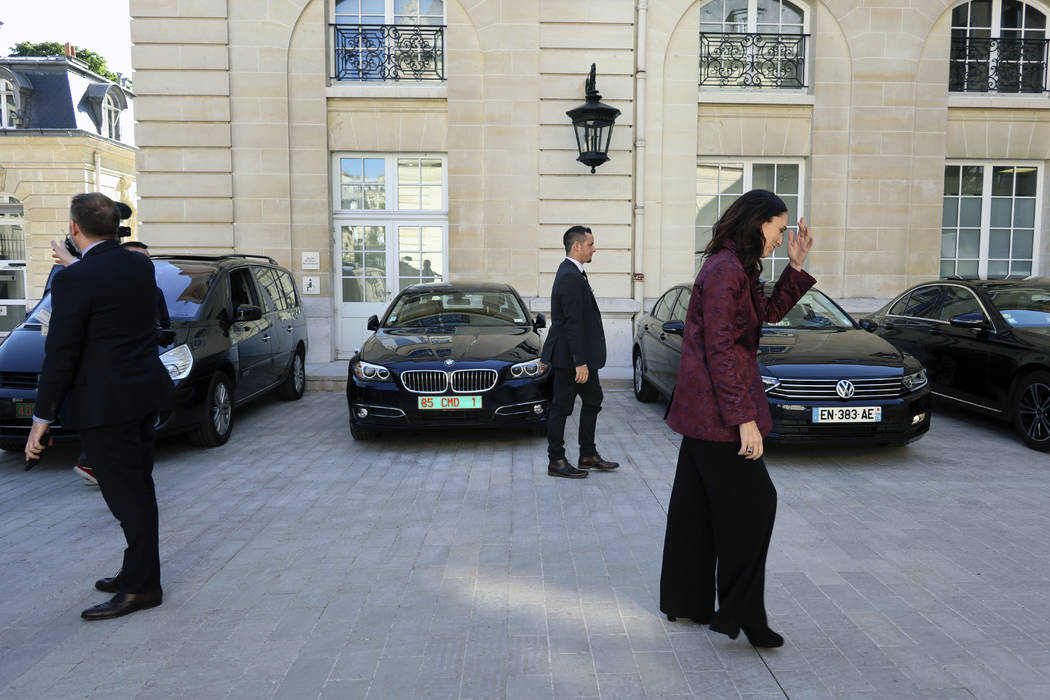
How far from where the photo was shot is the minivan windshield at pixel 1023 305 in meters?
7.64

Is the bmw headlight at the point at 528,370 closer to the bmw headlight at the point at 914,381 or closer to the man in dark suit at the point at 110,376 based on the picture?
the bmw headlight at the point at 914,381

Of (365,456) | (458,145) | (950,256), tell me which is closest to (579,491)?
(365,456)

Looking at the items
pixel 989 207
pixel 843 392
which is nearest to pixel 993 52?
pixel 989 207

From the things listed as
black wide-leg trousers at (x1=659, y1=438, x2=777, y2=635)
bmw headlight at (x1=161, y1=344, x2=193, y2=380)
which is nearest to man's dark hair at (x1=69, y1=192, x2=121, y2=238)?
black wide-leg trousers at (x1=659, y1=438, x2=777, y2=635)

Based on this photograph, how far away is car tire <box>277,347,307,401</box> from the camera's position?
9938mm

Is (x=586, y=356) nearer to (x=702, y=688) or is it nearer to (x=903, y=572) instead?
(x=903, y=572)

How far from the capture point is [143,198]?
1202 centimetres

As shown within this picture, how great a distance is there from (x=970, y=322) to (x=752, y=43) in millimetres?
6504

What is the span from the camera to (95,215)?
371 cm

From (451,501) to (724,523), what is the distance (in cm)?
268

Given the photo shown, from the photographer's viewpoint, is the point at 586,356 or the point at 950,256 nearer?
the point at 586,356

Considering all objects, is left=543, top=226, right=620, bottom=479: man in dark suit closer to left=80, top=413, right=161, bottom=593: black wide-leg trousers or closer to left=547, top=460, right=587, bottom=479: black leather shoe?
left=547, top=460, right=587, bottom=479: black leather shoe

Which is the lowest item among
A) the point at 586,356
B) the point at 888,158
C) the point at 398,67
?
the point at 586,356

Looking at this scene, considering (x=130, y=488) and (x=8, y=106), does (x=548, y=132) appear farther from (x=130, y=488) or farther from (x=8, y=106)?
(x=8, y=106)
